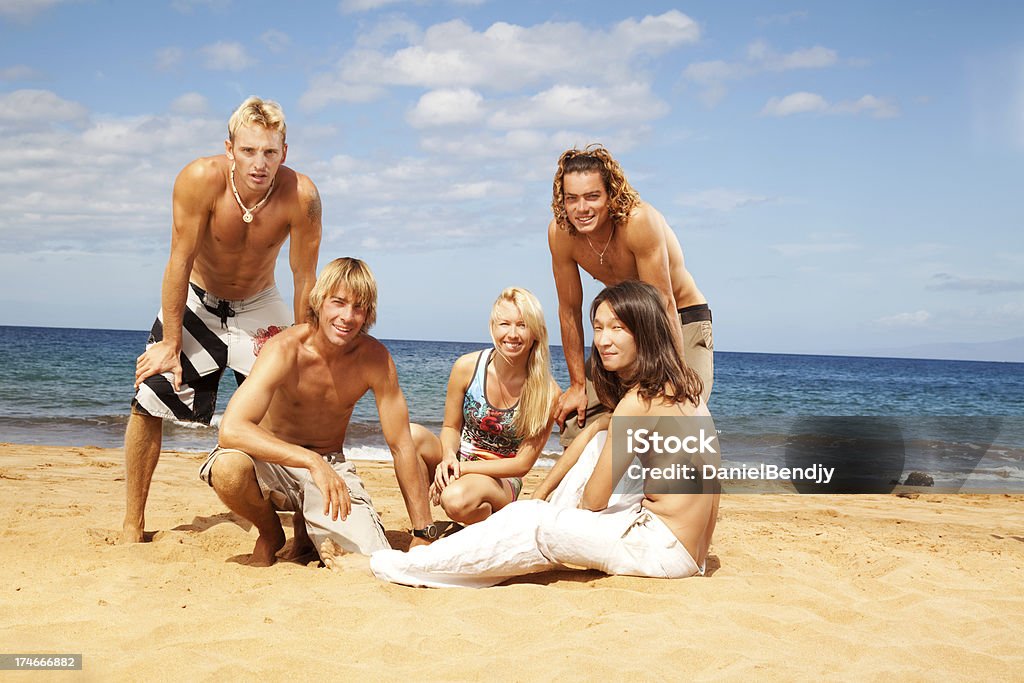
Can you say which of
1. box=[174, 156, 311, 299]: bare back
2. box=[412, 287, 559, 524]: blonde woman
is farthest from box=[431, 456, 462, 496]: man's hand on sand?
box=[174, 156, 311, 299]: bare back

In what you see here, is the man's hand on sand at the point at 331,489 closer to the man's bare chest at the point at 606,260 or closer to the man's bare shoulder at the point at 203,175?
the man's bare shoulder at the point at 203,175

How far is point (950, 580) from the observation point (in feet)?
14.1

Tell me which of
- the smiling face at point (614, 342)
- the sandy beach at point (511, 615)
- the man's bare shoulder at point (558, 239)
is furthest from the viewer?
the man's bare shoulder at point (558, 239)

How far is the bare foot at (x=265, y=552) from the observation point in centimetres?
430

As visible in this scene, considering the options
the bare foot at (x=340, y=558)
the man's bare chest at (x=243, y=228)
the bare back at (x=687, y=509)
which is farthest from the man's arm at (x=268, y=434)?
the bare back at (x=687, y=509)

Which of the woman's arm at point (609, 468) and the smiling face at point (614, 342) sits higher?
the smiling face at point (614, 342)

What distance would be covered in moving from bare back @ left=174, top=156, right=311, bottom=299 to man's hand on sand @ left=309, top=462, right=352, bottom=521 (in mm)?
1501

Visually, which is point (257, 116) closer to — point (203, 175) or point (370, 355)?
point (203, 175)

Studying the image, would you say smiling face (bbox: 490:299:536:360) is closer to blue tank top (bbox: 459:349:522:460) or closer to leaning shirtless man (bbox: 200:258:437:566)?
blue tank top (bbox: 459:349:522:460)

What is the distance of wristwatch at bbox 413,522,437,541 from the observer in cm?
425

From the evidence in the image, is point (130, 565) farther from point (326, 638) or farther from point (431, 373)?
point (431, 373)

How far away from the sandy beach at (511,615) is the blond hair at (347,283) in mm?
1317

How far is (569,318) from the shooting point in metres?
4.91

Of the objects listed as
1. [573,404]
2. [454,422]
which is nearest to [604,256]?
[573,404]
